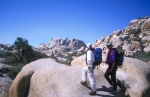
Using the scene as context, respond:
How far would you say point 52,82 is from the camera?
848 centimetres

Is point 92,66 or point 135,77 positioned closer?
point 92,66

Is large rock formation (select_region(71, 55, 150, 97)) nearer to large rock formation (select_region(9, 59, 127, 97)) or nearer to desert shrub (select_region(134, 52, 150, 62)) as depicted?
large rock formation (select_region(9, 59, 127, 97))

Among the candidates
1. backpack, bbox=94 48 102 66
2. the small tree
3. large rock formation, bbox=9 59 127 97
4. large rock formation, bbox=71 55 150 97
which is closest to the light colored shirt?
backpack, bbox=94 48 102 66

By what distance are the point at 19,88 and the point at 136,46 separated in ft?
95.5

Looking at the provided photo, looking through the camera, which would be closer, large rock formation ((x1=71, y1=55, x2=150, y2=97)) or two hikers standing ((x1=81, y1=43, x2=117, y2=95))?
two hikers standing ((x1=81, y1=43, x2=117, y2=95))

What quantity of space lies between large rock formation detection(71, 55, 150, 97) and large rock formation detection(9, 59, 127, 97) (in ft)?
2.33

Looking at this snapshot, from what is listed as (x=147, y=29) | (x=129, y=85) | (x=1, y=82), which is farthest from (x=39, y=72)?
(x=147, y=29)

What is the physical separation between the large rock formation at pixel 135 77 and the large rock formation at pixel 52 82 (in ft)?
2.33

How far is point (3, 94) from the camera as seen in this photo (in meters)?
11.0

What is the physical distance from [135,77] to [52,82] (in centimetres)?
414

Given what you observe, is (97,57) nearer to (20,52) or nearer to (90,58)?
(90,58)

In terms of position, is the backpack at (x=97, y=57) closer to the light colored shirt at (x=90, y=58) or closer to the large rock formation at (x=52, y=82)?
the light colored shirt at (x=90, y=58)

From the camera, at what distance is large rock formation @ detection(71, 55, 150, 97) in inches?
314

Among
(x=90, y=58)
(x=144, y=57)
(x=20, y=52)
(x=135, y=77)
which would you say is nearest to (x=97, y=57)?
(x=90, y=58)
